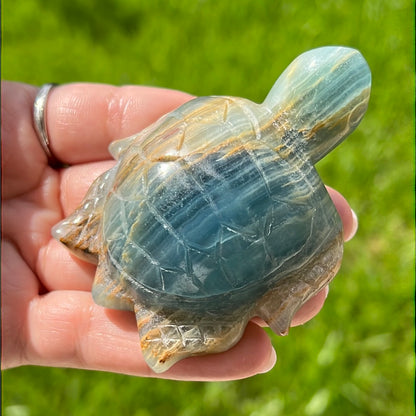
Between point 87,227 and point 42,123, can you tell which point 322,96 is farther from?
point 42,123

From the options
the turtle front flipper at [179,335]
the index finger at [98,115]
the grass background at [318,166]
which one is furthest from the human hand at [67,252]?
the grass background at [318,166]

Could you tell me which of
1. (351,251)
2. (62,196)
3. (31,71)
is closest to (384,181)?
(351,251)

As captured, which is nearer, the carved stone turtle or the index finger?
the carved stone turtle

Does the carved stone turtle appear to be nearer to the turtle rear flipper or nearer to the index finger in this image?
the turtle rear flipper

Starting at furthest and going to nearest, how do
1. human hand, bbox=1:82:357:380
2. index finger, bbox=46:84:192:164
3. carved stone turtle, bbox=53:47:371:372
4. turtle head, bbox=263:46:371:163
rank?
index finger, bbox=46:84:192:164 → human hand, bbox=1:82:357:380 → turtle head, bbox=263:46:371:163 → carved stone turtle, bbox=53:47:371:372

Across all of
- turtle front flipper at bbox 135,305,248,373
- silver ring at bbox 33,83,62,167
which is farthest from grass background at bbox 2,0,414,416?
silver ring at bbox 33,83,62,167

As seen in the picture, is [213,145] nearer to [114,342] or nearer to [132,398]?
[114,342]

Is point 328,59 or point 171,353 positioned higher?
point 328,59
